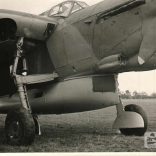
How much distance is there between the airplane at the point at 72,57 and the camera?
21.8 feet

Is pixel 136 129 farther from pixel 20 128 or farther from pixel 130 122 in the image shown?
pixel 20 128

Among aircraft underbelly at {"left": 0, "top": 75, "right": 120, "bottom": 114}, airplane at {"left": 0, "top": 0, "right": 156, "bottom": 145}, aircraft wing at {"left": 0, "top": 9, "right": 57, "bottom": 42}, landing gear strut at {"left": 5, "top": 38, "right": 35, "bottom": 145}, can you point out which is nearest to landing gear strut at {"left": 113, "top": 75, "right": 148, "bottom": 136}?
airplane at {"left": 0, "top": 0, "right": 156, "bottom": 145}

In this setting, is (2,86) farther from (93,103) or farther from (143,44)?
(143,44)

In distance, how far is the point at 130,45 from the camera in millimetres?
6750

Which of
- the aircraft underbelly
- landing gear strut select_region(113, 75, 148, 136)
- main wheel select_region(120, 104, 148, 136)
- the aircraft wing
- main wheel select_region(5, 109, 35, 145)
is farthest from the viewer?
main wheel select_region(120, 104, 148, 136)

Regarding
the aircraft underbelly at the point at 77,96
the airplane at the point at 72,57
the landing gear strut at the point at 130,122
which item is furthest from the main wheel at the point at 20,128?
the landing gear strut at the point at 130,122

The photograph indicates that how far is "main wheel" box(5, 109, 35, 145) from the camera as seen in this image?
6637 millimetres

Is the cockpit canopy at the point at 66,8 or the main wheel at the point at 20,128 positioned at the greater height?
the cockpit canopy at the point at 66,8

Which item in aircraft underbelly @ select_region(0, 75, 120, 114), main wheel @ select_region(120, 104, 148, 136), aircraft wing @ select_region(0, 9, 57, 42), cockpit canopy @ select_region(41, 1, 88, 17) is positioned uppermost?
cockpit canopy @ select_region(41, 1, 88, 17)

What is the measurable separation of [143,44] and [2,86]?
3.49 meters

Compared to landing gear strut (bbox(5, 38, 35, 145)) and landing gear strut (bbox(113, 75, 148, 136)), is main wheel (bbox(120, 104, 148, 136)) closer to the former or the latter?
landing gear strut (bbox(113, 75, 148, 136))

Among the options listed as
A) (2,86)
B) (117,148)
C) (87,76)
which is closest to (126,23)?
(87,76)

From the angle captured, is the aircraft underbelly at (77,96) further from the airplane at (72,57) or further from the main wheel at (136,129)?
the main wheel at (136,129)

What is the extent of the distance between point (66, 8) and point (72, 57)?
1.24 metres
